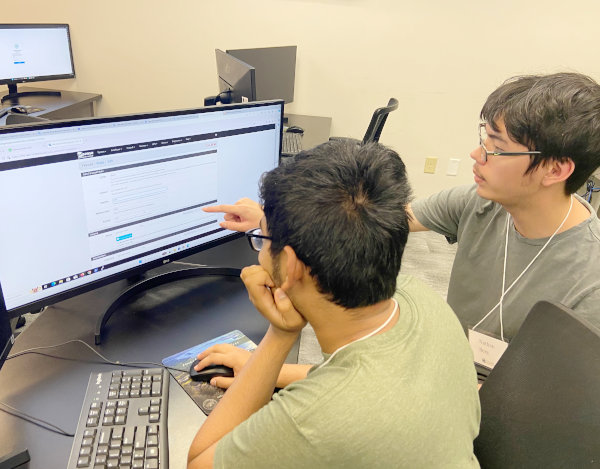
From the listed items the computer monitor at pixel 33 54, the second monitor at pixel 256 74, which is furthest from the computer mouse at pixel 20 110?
the second monitor at pixel 256 74

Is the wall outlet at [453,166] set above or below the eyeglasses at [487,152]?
below

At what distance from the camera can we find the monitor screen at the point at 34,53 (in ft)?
9.62

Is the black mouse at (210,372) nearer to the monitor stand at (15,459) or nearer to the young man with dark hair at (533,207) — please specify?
the monitor stand at (15,459)

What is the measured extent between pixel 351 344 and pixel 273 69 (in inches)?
97.5

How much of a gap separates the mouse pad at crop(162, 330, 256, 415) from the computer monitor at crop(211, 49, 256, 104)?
1.14 m

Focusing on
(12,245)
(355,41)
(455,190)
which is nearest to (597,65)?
(355,41)

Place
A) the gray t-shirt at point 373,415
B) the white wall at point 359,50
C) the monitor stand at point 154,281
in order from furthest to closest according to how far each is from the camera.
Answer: the white wall at point 359,50, the monitor stand at point 154,281, the gray t-shirt at point 373,415

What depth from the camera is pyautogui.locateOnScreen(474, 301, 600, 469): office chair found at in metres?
0.64

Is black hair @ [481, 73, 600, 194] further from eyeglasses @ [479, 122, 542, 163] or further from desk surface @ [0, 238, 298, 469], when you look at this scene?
desk surface @ [0, 238, 298, 469]

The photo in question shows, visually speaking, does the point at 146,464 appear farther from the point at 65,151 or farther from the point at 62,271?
the point at 65,151

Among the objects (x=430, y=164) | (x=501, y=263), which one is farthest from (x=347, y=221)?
(x=430, y=164)

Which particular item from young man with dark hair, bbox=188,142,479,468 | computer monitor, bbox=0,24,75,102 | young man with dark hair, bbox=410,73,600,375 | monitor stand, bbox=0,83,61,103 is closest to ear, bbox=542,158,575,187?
young man with dark hair, bbox=410,73,600,375

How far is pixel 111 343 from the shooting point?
0.98 metres

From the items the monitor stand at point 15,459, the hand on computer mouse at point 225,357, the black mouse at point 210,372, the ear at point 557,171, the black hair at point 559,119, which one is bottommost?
the monitor stand at point 15,459
